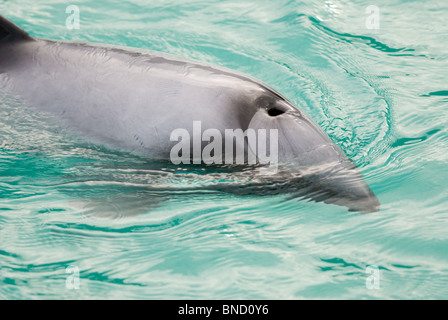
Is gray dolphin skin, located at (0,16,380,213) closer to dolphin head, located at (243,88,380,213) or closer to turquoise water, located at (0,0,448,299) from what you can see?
dolphin head, located at (243,88,380,213)

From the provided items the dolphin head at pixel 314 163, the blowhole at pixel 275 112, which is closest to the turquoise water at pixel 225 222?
the dolphin head at pixel 314 163

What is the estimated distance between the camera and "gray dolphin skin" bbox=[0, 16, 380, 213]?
13.9 feet

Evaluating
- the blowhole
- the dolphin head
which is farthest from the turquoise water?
the blowhole

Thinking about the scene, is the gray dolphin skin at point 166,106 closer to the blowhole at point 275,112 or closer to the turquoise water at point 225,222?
the blowhole at point 275,112

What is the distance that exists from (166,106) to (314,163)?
3.62 ft

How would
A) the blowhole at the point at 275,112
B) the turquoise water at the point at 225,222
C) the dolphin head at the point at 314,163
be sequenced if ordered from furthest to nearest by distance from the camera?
1. the blowhole at the point at 275,112
2. the dolphin head at the point at 314,163
3. the turquoise water at the point at 225,222

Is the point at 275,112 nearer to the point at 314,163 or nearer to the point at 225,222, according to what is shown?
the point at 314,163

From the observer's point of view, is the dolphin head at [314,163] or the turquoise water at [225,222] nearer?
the turquoise water at [225,222]

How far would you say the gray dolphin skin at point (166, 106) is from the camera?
4223mm

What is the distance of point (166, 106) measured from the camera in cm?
435

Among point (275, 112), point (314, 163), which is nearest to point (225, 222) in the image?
point (314, 163)

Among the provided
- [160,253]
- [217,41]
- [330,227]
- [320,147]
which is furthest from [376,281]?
[217,41]

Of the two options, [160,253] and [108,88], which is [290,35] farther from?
[160,253]
